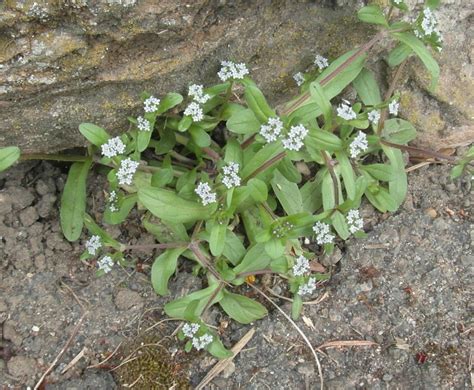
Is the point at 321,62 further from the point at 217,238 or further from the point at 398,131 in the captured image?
the point at 217,238

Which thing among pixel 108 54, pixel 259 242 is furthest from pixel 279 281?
pixel 108 54

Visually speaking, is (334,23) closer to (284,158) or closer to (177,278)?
(284,158)

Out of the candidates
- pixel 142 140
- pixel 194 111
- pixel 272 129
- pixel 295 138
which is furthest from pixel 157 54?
pixel 295 138

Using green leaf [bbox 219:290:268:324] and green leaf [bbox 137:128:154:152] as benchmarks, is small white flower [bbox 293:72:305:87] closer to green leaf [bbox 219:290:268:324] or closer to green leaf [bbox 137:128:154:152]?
green leaf [bbox 137:128:154:152]

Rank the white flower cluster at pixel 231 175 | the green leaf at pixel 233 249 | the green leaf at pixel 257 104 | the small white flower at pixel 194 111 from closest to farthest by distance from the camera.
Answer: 1. the green leaf at pixel 257 104
2. the white flower cluster at pixel 231 175
3. the small white flower at pixel 194 111
4. the green leaf at pixel 233 249

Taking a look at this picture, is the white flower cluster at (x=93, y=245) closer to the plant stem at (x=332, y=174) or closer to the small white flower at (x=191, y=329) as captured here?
the small white flower at (x=191, y=329)

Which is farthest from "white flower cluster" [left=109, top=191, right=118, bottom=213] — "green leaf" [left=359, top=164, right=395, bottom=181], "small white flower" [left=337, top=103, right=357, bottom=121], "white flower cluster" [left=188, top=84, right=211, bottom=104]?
"green leaf" [left=359, top=164, right=395, bottom=181]

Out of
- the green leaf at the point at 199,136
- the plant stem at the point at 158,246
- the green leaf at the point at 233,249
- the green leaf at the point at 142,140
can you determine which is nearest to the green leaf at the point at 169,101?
the green leaf at the point at 142,140
